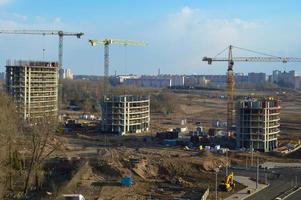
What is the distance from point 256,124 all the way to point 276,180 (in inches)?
398

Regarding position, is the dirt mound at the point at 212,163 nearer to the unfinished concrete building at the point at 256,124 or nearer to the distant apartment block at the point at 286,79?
the unfinished concrete building at the point at 256,124

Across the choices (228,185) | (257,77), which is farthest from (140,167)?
(257,77)

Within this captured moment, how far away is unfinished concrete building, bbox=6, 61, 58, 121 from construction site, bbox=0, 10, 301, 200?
0.10 m

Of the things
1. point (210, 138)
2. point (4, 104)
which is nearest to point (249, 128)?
point (210, 138)

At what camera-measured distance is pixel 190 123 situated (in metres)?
61.2

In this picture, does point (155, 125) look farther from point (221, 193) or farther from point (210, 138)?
point (221, 193)

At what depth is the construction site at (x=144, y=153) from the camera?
1049 inches

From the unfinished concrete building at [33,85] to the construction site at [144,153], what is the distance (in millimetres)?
98

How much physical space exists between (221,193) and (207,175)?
188 inches

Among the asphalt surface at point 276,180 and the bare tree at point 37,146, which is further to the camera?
the bare tree at point 37,146

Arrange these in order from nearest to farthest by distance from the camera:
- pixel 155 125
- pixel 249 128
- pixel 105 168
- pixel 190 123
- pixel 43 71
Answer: pixel 105 168
pixel 249 128
pixel 43 71
pixel 155 125
pixel 190 123

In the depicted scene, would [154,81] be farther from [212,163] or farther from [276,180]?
[276,180]

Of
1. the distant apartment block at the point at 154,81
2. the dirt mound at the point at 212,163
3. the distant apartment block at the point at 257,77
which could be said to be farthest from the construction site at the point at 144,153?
the distant apartment block at the point at 257,77

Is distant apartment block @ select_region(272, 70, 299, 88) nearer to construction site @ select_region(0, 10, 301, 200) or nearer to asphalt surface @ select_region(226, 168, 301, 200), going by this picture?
construction site @ select_region(0, 10, 301, 200)
